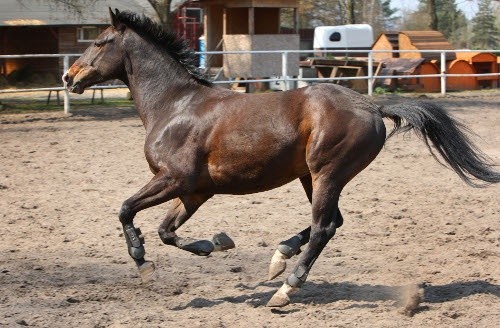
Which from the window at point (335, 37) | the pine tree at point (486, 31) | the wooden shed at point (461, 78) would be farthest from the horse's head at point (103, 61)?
the pine tree at point (486, 31)

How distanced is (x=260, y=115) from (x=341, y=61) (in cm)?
1761

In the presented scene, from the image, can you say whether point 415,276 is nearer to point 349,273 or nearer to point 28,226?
point 349,273

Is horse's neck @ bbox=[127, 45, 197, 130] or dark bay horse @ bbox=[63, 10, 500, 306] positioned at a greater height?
horse's neck @ bbox=[127, 45, 197, 130]

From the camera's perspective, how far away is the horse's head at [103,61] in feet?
20.6

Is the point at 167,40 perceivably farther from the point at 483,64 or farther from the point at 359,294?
the point at 483,64

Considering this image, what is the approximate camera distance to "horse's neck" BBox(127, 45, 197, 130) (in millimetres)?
6059

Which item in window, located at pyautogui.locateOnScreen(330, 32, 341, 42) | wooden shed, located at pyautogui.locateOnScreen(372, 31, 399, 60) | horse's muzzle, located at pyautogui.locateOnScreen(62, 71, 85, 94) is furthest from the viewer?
window, located at pyautogui.locateOnScreen(330, 32, 341, 42)

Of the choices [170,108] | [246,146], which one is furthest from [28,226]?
[246,146]

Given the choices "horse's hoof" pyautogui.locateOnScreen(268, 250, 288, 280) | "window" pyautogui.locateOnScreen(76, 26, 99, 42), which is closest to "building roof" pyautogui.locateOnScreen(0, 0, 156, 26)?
"window" pyautogui.locateOnScreen(76, 26, 99, 42)

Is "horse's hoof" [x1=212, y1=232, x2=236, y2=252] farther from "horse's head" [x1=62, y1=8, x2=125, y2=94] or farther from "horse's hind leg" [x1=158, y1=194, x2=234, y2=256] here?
"horse's head" [x1=62, y1=8, x2=125, y2=94]

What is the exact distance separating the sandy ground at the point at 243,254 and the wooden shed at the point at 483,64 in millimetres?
13294

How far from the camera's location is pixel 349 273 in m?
6.26

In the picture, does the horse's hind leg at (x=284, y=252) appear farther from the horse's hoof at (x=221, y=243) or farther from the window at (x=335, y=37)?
the window at (x=335, y=37)

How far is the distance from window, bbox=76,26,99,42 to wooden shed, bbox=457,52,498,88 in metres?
16.1
